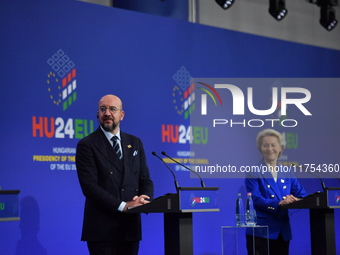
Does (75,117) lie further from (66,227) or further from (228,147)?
(228,147)

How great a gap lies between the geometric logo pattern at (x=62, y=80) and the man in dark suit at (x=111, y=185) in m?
1.83

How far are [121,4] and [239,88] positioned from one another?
1869mm

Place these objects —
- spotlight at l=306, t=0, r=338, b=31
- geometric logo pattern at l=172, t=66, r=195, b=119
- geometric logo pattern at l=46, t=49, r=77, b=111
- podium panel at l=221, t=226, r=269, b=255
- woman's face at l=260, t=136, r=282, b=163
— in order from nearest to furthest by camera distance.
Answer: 1. podium panel at l=221, t=226, r=269, b=255
2. woman's face at l=260, t=136, r=282, b=163
3. geometric logo pattern at l=46, t=49, r=77, b=111
4. geometric logo pattern at l=172, t=66, r=195, b=119
5. spotlight at l=306, t=0, r=338, b=31

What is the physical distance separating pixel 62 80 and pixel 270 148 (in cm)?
228

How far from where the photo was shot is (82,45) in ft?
18.7

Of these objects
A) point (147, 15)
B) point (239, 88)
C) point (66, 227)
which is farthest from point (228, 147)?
point (66, 227)

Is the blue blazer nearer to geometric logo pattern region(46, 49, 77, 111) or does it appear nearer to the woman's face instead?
the woman's face

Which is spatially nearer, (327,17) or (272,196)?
(272,196)

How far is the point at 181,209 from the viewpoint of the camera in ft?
11.0

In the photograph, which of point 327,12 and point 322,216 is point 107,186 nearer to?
point 322,216

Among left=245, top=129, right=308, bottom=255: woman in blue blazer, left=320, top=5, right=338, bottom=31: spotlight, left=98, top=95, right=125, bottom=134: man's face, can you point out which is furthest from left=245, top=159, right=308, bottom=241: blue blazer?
left=320, top=5, right=338, bottom=31: spotlight

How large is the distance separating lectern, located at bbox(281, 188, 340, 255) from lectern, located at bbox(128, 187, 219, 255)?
94 centimetres

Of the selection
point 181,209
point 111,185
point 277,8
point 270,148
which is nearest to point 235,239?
point 181,209

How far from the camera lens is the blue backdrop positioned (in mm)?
5184
